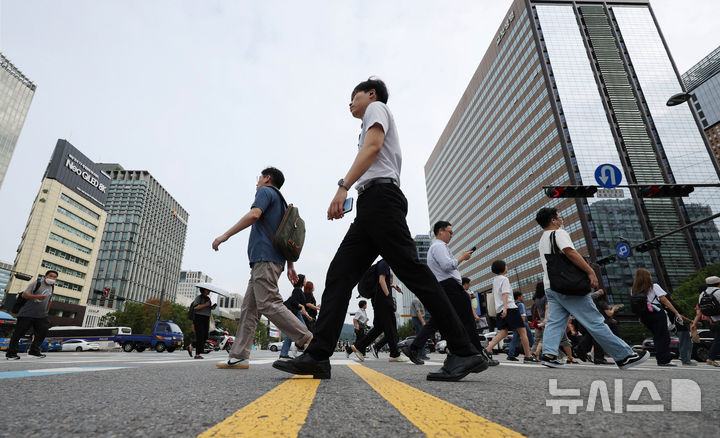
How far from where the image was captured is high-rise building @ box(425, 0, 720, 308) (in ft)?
194

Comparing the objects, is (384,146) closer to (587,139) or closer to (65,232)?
(587,139)

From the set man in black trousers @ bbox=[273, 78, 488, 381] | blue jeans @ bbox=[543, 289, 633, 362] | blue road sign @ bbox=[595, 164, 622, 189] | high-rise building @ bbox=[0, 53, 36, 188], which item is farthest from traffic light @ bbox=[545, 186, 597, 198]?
high-rise building @ bbox=[0, 53, 36, 188]

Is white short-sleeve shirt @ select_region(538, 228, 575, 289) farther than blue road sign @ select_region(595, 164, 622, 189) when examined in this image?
No

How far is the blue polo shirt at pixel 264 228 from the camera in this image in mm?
3699

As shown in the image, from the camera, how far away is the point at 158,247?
96188mm

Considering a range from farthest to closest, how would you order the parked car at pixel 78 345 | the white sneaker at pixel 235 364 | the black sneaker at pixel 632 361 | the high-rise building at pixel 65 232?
the high-rise building at pixel 65 232 < the parked car at pixel 78 345 < the white sneaker at pixel 235 364 < the black sneaker at pixel 632 361

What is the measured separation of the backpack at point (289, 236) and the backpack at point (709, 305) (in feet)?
23.6

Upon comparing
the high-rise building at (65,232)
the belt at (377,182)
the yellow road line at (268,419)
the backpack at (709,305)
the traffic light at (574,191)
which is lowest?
the yellow road line at (268,419)

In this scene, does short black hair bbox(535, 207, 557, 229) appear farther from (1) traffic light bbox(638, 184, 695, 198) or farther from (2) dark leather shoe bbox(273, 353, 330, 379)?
(1) traffic light bbox(638, 184, 695, 198)

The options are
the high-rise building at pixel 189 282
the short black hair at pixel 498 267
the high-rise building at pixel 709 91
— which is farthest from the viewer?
the high-rise building at pixel 189 282

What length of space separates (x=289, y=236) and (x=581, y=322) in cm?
326

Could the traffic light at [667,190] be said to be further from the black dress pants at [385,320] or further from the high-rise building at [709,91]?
the high-rise building at [709,91]

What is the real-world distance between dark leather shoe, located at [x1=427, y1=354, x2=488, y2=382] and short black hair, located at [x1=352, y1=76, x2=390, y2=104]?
2.09 meters

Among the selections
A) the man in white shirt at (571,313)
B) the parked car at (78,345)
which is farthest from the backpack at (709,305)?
the parked car at (78,345)
